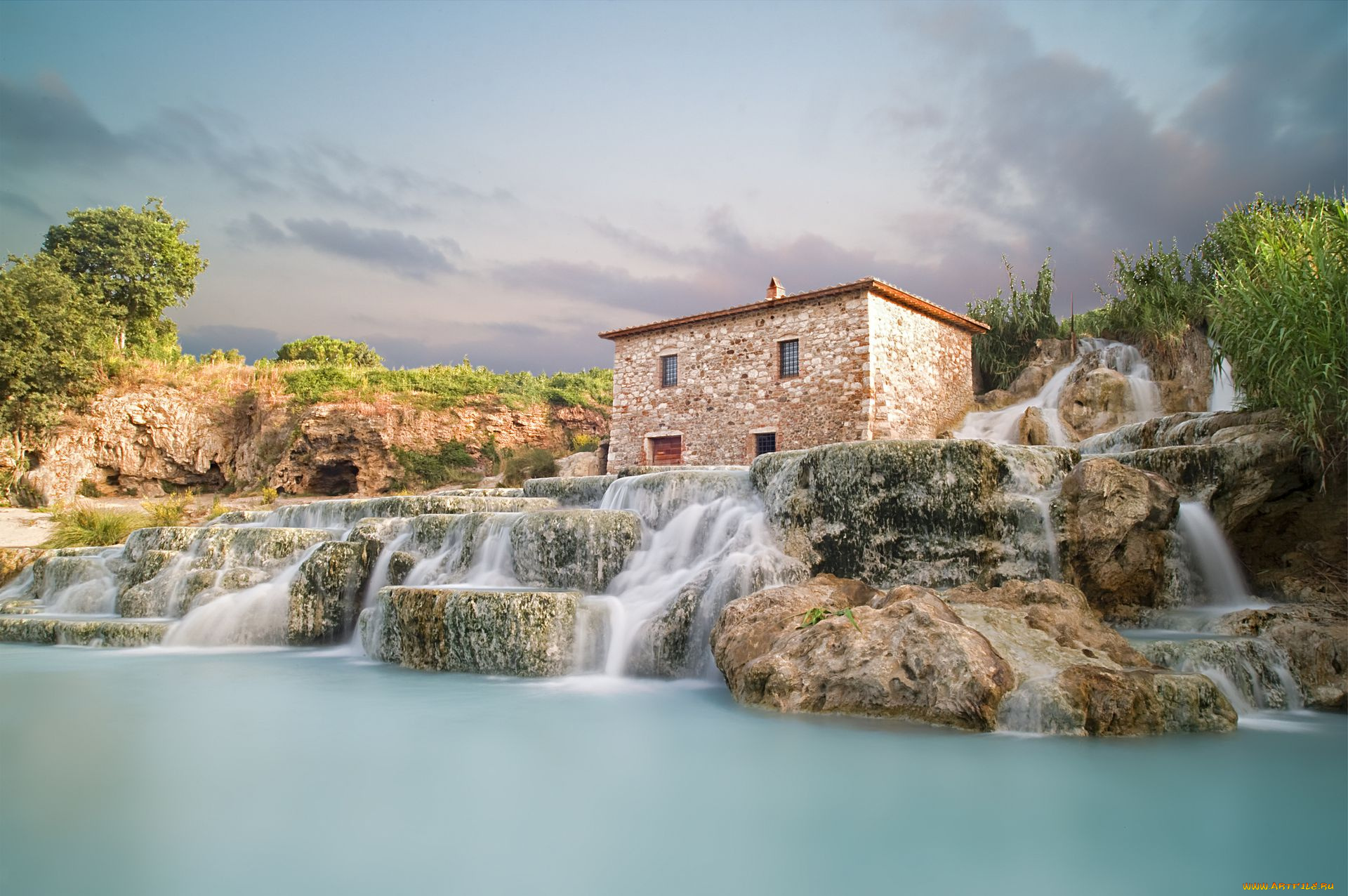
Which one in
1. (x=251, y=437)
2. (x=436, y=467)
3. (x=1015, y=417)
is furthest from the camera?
(x=436, y=467)

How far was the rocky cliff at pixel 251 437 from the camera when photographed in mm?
20625

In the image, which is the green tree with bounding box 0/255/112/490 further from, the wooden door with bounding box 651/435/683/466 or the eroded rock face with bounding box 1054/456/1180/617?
the eroded rock face with bounding box 1054/456/1180/617

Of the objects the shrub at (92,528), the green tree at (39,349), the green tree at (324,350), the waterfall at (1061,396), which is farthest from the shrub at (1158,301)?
the green tree at (324,350)

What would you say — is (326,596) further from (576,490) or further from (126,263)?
(126,263)

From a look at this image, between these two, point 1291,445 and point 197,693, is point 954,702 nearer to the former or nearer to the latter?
point 1291,445

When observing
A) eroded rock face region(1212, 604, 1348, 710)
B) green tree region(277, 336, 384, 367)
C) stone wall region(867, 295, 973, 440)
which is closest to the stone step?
eroded rock face region(1212, 604, 1348, 710)

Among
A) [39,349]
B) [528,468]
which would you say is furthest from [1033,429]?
[39,349]

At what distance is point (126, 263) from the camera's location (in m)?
22.7

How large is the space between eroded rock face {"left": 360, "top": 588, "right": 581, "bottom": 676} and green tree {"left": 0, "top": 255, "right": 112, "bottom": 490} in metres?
17.4

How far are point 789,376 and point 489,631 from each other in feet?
39.2

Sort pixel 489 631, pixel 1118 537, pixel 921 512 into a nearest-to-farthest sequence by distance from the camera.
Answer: pixel 489 631, pixel 1118 537, pixel 921 512

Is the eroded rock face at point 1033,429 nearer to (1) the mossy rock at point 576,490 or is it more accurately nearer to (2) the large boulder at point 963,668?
(1) the mossy rock at point 576,490

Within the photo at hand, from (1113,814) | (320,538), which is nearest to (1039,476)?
(1113,814)

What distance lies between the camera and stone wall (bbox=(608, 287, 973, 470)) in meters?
16.2
